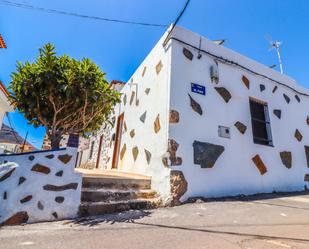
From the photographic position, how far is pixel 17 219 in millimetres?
2572

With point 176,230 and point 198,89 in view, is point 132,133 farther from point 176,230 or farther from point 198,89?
point 176,230

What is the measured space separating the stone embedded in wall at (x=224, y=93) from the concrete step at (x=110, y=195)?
3022 mm

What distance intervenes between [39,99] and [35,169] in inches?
56.6

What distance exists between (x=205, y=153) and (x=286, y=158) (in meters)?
3.00

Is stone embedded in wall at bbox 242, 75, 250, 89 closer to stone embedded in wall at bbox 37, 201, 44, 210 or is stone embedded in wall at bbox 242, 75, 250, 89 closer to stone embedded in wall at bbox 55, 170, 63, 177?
stone embedded in wall at bbox 55, 170, 63, 177

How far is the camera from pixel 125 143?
21.1 ft

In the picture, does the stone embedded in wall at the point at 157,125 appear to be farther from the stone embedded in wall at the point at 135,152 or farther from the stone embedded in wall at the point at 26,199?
the stone embedded in wall at the point at 26,199

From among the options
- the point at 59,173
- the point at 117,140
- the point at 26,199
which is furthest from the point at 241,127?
the point at 26,199

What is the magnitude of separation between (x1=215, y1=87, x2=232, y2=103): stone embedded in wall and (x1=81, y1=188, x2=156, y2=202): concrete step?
119 inches

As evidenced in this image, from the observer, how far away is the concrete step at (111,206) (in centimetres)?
290

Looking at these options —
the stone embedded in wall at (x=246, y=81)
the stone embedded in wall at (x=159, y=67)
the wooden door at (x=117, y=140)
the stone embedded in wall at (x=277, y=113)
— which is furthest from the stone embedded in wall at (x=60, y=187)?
the stone embedded in wall at (x=277, y=113)

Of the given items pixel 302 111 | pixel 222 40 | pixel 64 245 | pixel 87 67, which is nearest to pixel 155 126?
pixel 87 67

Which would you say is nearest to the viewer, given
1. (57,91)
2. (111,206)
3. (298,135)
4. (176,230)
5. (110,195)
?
(176,230)

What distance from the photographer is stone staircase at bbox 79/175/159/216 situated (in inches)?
118
